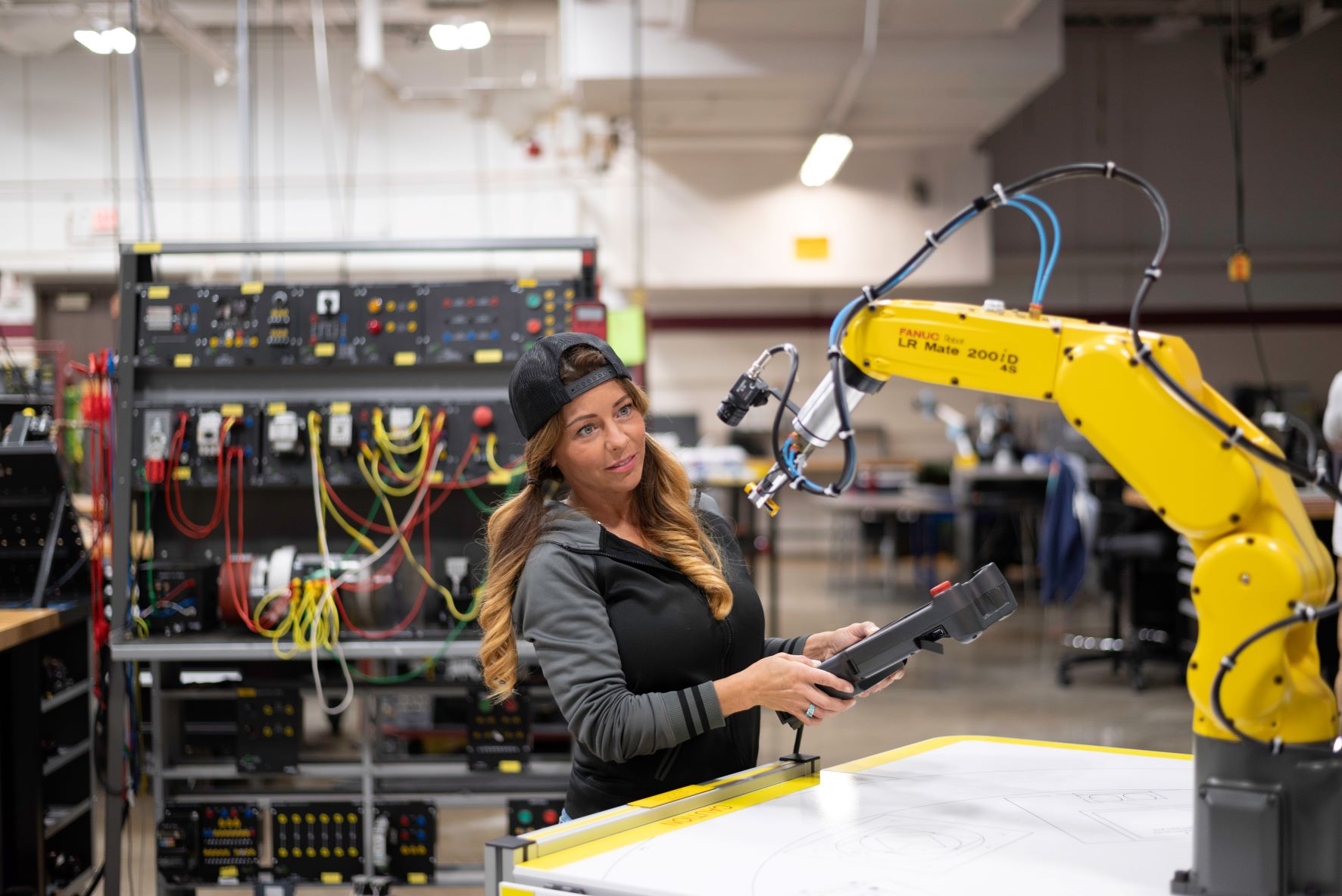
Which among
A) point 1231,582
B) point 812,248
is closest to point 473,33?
point 812,248

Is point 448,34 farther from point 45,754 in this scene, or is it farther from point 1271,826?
point 1271,826

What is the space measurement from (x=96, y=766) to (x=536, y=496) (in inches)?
76.0

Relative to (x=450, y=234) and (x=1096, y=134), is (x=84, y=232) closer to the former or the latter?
(x=450, y=234)

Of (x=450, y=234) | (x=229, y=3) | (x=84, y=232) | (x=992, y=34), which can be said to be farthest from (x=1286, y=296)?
(x=84, y=232)

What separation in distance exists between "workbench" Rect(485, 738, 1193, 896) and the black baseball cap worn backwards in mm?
524

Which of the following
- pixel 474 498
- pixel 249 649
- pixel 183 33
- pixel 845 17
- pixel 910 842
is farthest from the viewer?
pixel 183 33

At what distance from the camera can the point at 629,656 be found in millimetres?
1564

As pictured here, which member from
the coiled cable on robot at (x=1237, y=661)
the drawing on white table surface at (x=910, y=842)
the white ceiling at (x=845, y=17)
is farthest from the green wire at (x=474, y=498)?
the white ceiling at (x=845, y=17)

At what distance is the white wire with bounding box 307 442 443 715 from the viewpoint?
2789 mm

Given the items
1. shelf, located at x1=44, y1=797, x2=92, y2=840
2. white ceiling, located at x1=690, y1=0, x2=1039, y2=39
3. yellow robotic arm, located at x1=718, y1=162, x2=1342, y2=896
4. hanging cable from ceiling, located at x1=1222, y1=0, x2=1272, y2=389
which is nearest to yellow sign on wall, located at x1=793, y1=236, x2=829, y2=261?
white ceiling, located at x1=690, y1=0, x2=1039, y2=39

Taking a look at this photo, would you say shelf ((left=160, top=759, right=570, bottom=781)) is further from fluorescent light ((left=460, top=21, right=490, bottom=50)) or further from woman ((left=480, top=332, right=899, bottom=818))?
fluorescent light ((left=460, top=21, right=490, bottom=50))

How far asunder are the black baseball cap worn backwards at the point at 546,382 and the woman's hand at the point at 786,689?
0.43m

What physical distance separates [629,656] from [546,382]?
384 millimetres

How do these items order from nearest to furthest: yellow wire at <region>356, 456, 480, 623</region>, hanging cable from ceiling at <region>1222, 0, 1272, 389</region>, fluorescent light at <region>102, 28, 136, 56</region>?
yellow wire at <region>356, 456, 480, 623</region> < fluorescent light at <region>102, 28, 136, 56</region> < hanging cable from ceiling at <region>1222, 0, 1272, 389</region>
